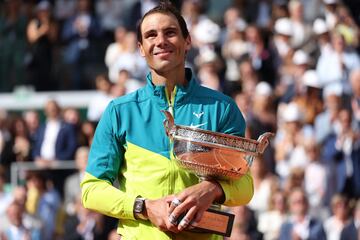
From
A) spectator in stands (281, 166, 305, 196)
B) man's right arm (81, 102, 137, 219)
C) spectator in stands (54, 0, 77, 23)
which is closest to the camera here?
man's right arm (81, 102, 137, 219)

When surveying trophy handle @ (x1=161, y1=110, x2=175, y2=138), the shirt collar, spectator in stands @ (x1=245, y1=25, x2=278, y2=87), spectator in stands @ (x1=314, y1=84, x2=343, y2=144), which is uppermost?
spectator in stands @ (x1=245, y1=25, x2=278, y2=87)

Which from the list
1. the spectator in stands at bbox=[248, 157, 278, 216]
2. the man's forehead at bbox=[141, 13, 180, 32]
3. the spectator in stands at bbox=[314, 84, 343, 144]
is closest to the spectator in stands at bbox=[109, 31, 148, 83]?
the spectator in stands at bbox=[314, 84, 343, 144]

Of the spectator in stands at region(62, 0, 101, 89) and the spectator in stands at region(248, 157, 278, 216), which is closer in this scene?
the spectator in stands at region(248, 157, 278, 216)

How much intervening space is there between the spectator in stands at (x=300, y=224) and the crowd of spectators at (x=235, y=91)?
0.04 feet

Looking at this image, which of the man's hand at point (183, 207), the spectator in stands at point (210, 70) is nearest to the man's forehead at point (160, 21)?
the man's hand at point (183, 207)

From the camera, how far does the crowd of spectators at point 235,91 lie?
12766 millimetres

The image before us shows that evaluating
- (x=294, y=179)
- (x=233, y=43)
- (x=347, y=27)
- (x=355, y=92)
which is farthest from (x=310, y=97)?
(x=233, y=43)

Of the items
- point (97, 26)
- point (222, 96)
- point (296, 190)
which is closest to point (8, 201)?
point (296, 190)

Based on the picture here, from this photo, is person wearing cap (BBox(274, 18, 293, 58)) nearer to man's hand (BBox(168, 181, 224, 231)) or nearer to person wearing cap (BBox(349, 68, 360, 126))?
person wearing cap (BBox(349, 68, 360, 126))

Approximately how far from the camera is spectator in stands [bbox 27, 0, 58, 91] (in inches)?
744

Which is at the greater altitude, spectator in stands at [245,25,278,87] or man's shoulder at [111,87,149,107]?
spectator in stands at [245,25,278,87]

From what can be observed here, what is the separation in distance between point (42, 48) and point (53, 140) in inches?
139

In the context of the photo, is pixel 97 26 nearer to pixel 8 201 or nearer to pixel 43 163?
→ pixel 43 163

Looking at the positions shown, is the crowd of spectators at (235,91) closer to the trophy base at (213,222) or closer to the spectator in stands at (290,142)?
the spectator in stands at (290,142)
